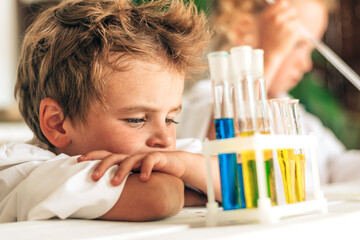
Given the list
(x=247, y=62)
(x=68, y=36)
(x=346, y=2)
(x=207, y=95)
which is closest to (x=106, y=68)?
(x=68, y=36)

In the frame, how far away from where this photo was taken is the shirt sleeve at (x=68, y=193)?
1.83 ft

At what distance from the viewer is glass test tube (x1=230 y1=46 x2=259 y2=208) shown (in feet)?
1.56

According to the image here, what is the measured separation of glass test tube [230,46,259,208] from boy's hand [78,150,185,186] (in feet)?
0.50

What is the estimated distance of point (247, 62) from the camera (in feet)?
1.59

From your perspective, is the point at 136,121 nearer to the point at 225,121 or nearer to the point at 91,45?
the point at 91,45

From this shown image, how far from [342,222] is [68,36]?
0.55m

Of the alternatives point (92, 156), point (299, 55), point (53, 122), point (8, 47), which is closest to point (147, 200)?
point (92, 156)

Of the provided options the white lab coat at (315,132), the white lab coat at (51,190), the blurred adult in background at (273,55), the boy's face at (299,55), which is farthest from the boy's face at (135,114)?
the boy's face at (299,55)

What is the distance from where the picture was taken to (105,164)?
602mm

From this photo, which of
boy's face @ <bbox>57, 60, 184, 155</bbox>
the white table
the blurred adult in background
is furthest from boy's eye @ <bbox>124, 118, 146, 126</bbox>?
the blurred adult in background

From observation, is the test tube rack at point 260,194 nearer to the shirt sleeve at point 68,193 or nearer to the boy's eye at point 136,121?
the shirt sleeve at point 68,193

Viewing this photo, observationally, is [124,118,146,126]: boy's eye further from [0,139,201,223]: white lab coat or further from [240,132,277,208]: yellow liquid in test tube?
[240,132,277,208]: yellow liquid in test tube

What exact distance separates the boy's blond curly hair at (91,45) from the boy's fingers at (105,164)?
18 cm

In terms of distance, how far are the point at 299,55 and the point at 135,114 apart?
1.52 metres
